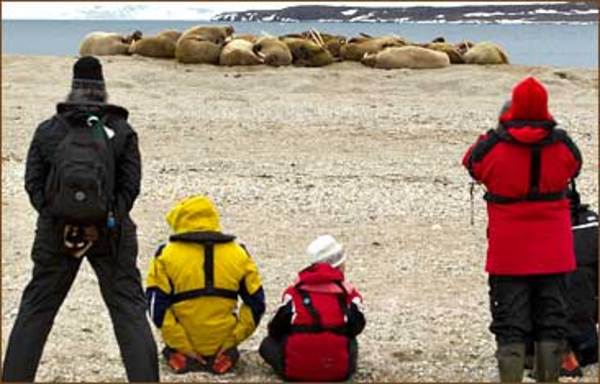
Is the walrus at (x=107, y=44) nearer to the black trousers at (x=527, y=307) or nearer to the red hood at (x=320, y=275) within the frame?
the red hood at (x=320, y=275)

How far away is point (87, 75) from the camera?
4.98m

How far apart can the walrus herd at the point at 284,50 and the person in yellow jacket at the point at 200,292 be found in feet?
57.2

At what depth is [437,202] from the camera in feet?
33.1

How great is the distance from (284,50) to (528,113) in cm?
1823

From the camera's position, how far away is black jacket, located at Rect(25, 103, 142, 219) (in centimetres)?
487

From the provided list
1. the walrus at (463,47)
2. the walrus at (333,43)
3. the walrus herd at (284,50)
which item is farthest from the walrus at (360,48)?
the walrus at (463,47)

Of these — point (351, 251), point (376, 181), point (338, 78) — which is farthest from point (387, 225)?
point (338, 78)

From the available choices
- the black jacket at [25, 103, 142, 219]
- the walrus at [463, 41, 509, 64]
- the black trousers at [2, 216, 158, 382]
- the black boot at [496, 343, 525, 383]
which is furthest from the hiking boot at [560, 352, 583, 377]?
the walrus at [463, 41, 509, 64]

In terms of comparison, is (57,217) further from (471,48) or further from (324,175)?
(471,48)

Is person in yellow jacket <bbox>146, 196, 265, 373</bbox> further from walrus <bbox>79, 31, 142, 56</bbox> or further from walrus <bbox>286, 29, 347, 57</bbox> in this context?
walrus <bbox>79, 31, 142, 56</bbox>

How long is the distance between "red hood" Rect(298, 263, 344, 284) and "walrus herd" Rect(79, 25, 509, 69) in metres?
17.5

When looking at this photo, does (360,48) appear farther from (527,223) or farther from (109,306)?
(109,306)

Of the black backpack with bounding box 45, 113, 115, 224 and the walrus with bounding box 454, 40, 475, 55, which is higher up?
the black backpack with bounding box 45, 113, 115, 224

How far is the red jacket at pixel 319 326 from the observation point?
18.0 feet
